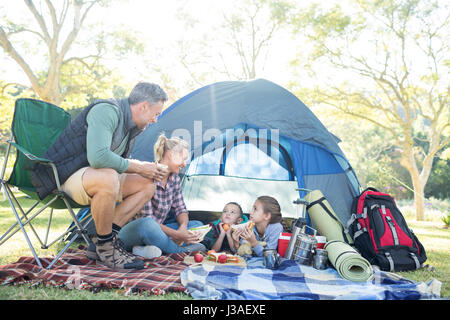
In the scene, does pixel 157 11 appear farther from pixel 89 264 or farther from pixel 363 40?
pixel 89 264

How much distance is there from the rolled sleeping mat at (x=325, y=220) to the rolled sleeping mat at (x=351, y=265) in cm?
55

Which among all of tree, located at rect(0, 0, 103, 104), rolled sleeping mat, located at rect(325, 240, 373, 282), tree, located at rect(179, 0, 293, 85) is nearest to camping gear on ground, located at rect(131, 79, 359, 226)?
rolled sleeping mat, located at rect(325, 240, 373, 282)

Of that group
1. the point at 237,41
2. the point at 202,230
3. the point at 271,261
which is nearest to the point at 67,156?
the point at 202,230

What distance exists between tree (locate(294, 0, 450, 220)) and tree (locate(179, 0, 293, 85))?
2099 mm

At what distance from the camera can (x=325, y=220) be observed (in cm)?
291

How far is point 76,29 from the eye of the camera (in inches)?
339

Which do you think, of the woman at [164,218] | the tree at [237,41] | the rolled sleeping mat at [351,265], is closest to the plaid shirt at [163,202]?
the woman at [164,218]

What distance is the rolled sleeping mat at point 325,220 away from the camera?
287cm

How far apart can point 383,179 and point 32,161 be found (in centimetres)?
1408

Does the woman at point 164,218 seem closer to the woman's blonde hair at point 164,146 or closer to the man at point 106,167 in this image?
the woman's blonde hair at point 164,146

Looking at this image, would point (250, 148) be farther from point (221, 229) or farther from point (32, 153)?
point (32, 153)

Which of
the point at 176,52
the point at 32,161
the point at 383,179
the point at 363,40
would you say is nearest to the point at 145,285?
the point at 32,161

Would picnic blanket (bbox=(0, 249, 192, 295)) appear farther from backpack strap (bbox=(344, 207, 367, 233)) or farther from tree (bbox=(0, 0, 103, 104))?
tree (bbox=(0, 0, 103, 104))

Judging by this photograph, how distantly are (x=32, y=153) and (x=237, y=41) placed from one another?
988cm
